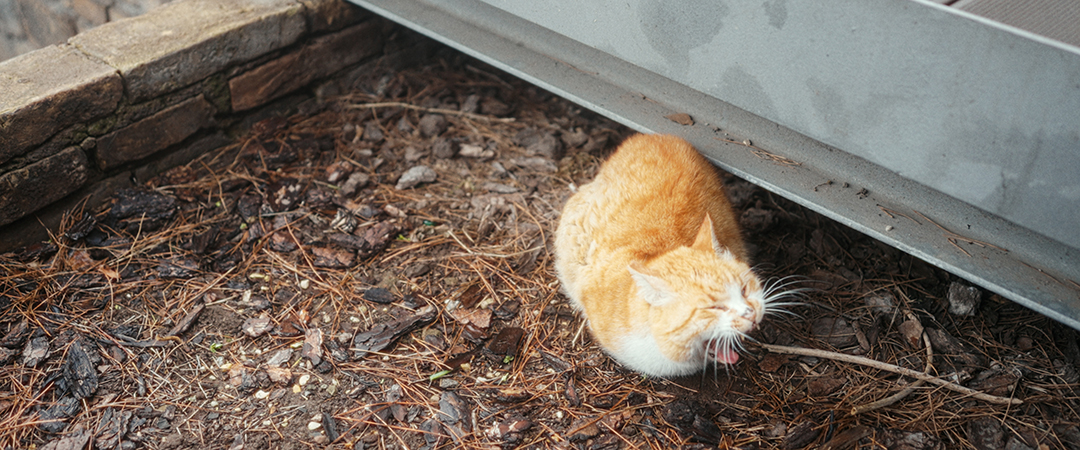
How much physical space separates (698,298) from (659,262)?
225 mm

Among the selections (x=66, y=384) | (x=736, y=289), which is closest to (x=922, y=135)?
(x=736, y=289)

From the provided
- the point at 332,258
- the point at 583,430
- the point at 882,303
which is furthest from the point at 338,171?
the point at 882,303

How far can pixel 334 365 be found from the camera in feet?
9.48

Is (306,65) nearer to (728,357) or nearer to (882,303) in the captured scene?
(728,357)

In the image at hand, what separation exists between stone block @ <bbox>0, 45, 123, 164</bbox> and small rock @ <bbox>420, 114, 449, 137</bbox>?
5.17 ft

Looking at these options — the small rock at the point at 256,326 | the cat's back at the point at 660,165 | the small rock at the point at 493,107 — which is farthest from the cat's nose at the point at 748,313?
the small rock at the point at 493,107

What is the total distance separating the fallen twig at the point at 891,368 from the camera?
266 centimetres

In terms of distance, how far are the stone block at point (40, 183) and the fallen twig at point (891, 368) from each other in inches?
131

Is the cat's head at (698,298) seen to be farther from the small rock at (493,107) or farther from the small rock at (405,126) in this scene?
the small rock at (405,126)

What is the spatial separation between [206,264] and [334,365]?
3.10ft

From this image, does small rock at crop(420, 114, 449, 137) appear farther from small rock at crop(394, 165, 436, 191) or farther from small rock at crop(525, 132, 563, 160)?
small rock at crop(525, 132, 563, 160)

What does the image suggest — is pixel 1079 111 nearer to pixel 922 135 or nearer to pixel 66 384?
pixel 922 135

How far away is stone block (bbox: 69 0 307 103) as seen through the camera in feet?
11.2

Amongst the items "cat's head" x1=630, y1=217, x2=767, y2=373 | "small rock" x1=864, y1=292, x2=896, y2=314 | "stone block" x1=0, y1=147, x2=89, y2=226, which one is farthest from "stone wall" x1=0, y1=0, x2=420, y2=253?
"small rock" x1=864, y1=292, x2=896, y2=314
